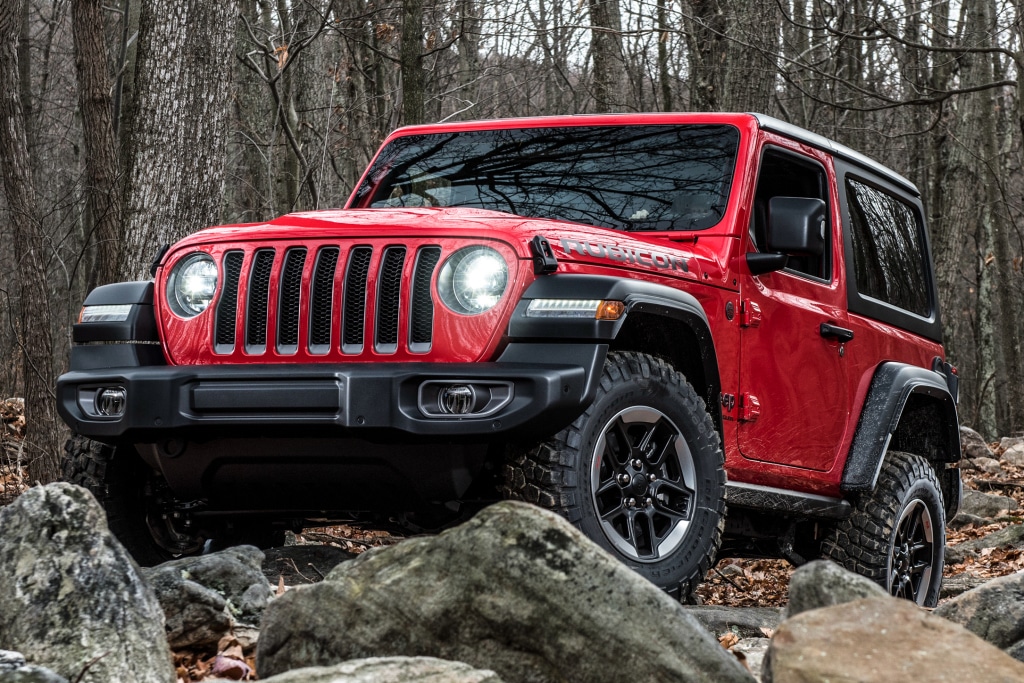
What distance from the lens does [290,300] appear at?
4.25m

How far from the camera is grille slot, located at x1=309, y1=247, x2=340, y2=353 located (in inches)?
165

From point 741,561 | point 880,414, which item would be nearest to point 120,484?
point 880,414

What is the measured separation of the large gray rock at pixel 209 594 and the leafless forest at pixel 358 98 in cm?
430

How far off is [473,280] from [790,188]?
228 cm

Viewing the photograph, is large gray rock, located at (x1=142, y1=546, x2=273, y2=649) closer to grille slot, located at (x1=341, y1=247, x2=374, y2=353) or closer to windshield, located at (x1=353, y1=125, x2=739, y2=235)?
grille slot, located at (x1=341, y1=247, x2=374, y2=353)

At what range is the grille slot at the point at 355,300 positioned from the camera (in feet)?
13.6

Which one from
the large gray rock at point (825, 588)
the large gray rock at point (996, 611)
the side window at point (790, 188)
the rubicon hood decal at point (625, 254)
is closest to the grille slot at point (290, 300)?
the rubicon hood decal at point (625, 254)

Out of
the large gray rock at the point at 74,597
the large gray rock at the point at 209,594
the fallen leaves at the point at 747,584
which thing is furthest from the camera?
the fallen leaves at the point at 747,584

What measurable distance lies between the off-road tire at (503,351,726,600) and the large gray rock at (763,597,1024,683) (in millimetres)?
1328

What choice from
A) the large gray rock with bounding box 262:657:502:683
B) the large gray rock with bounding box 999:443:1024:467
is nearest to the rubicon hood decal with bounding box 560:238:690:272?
the large gray rock with bounding box 262:657:502:683

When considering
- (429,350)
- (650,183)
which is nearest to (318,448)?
(429,350)

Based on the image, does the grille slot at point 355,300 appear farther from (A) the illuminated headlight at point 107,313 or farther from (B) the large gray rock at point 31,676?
(B) the large gray rock at point 31,676

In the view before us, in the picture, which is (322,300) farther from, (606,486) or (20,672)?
(20,672)

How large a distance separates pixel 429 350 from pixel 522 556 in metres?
1.22
